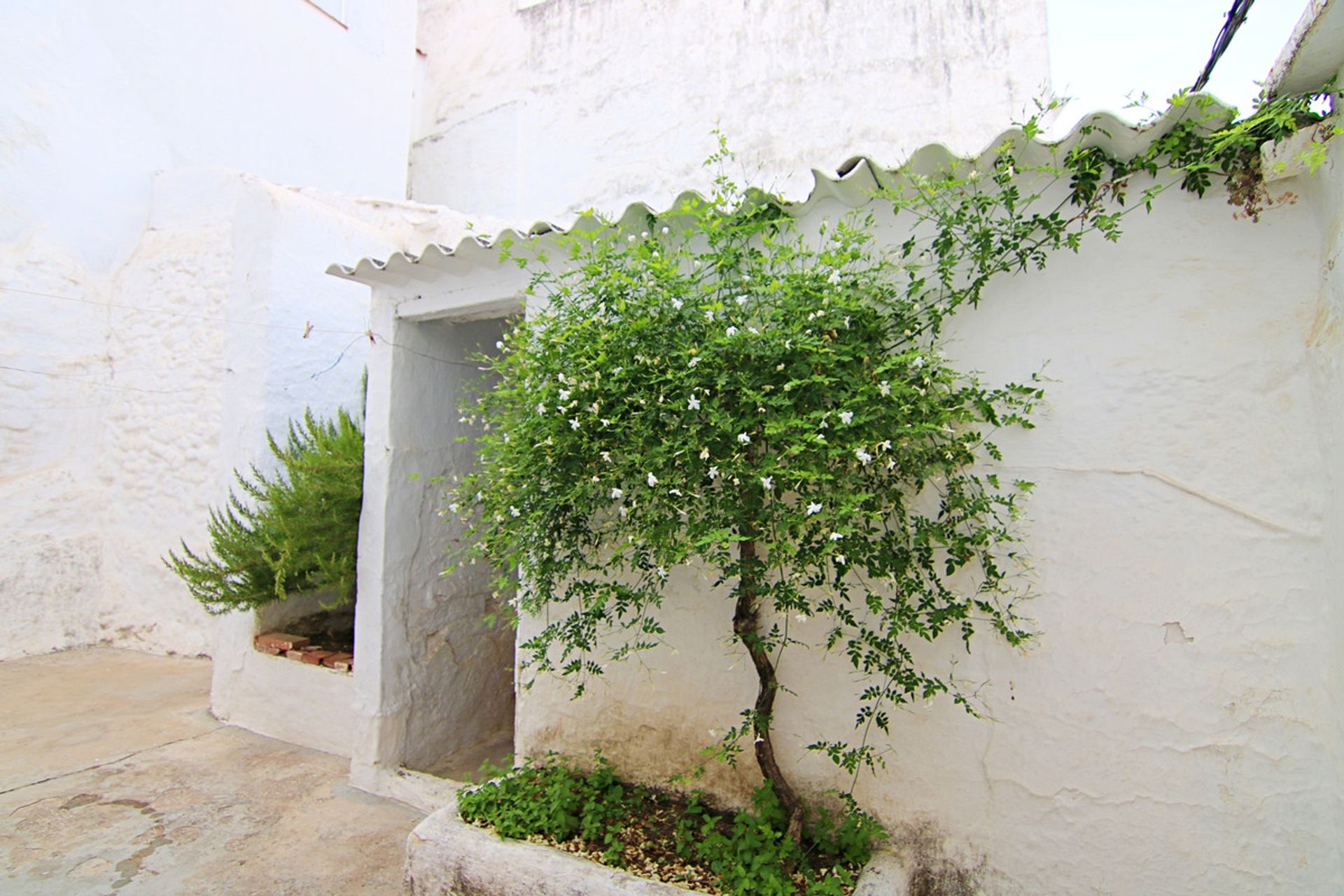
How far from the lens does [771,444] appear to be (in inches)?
103

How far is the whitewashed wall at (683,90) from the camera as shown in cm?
776

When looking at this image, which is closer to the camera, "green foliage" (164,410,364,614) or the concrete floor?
the concrete floor

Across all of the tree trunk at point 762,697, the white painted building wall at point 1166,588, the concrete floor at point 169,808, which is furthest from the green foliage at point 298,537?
the white painted building wall at point 1166,588

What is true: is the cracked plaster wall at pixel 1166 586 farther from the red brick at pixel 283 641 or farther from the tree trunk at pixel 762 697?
the red brick at pixel 283 641

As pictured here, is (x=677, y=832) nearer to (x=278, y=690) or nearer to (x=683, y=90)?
(x=278, y=690)

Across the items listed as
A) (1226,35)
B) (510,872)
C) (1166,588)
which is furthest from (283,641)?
(1226,35)

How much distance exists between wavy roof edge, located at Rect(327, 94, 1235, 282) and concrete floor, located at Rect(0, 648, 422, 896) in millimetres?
3009

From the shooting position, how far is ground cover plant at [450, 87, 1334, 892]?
102 inches

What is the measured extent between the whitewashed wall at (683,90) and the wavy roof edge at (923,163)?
3994 mm

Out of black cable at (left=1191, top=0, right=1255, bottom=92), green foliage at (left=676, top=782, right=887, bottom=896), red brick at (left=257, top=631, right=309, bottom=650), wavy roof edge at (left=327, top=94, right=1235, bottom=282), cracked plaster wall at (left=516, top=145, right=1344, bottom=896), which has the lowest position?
green foliage at (left=676, top=782, right=887, bottom=896)

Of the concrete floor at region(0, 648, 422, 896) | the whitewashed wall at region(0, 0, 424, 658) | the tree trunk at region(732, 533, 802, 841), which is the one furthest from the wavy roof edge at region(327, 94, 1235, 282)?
the whitewashed wall at region(0, 0, 424, 658)

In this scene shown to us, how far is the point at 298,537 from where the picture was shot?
4.97m

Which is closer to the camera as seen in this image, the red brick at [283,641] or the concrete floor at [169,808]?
the concrete floor at [169,808]

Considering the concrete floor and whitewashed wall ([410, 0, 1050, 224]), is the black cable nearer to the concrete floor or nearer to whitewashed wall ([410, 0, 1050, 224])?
whitewashed wall ([410, 0, 1050, 224])
